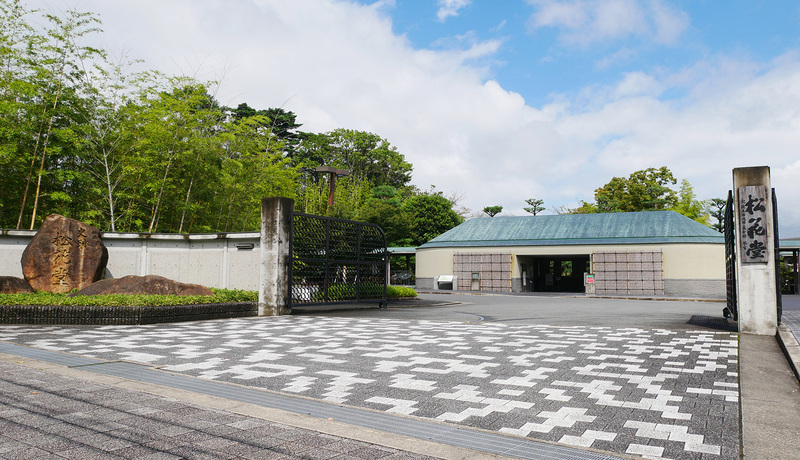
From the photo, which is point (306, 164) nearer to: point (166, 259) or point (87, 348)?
point (166, 259)

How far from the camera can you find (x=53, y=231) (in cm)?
1146

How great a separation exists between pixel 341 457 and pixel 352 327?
6497mm

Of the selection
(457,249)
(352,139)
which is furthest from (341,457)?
(352,139)

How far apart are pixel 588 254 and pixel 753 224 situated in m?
20.2

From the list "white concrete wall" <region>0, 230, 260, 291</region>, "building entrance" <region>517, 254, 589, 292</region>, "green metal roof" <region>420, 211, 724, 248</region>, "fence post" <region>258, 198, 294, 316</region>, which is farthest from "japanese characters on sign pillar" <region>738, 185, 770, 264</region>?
"building entrance" <region>517, 254, 589, 292</region>

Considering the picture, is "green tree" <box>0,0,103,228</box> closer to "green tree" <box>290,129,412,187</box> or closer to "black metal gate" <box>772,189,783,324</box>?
"black metal gate" <box>772,189,783,324</box>

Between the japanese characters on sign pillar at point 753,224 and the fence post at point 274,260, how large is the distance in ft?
27.2

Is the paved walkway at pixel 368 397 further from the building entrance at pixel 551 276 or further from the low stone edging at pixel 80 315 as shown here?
the building entrance at pixel 551 276

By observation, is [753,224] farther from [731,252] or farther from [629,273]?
[629,273]

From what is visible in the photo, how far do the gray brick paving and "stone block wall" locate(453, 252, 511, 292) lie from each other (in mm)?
26287

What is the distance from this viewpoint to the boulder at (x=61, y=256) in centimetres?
1138

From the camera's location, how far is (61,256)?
11.5 m

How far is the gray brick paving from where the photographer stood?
2762 mm

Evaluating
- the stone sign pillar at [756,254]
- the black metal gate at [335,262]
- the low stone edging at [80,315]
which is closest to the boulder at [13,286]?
the low stone edging at [80,315]
